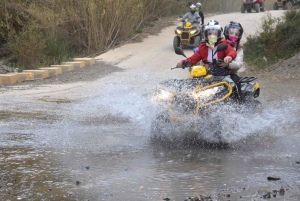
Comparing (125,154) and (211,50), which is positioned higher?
(211,50)

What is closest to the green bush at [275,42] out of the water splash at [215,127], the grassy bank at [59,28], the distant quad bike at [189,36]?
the distant quad bike at [189,36]

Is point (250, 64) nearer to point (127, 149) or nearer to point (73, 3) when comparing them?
point (73, 3)

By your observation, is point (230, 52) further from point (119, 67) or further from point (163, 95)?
point (119, 67)

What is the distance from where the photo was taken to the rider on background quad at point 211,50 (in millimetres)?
8656

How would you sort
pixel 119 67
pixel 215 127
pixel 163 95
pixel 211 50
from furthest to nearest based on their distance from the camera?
pixel 119 67 < pixel 211 50 < pixel 163 95 < pixel 215 127

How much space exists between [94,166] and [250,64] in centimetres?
1117

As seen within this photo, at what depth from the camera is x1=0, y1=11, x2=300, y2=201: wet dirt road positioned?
602 centimetres

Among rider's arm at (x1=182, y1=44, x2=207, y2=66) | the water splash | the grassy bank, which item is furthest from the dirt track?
the water splash

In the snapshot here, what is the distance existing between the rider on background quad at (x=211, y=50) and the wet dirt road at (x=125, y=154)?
3.23ft

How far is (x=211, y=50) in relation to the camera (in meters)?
8.88

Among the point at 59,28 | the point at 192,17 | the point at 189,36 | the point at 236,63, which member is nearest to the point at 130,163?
the point at 236,63

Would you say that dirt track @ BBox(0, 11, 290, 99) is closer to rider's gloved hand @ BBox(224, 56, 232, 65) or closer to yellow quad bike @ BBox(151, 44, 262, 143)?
yellow quad bike @ BBox(151, 44, 262, 143)

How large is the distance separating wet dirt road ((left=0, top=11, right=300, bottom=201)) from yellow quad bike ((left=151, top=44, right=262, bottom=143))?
0.22 metres

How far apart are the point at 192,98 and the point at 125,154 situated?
3.67 ft
